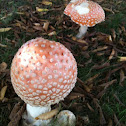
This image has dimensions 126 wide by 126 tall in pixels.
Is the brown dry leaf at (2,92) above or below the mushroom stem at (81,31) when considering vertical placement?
below

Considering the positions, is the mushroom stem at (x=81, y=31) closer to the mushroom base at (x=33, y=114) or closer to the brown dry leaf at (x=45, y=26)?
the brown dry leaf at (x=45, y=26)

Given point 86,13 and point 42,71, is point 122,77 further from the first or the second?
point 42,71

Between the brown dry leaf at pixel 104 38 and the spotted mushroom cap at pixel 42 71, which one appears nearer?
the spotted mushroom cap at pixel 42 71

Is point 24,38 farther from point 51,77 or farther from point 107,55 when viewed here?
point 51,77

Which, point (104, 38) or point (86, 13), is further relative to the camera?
point (104, 38)

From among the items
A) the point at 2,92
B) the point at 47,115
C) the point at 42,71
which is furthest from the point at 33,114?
the point at 42,71

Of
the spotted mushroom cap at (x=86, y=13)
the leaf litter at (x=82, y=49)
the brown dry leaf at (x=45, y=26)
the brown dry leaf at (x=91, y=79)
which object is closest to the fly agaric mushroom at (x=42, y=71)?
the leaf litter at (x=82, y=49)

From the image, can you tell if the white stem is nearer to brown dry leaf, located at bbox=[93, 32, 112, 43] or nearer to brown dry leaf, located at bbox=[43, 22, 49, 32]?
brown dry leaf, located at bbox=[93, 32, 112, 43]
